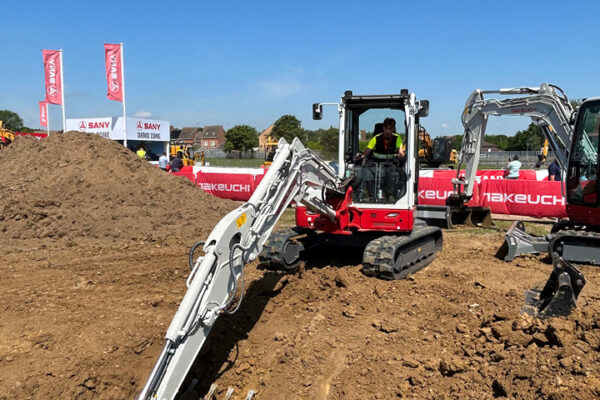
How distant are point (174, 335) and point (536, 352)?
9.52 ft

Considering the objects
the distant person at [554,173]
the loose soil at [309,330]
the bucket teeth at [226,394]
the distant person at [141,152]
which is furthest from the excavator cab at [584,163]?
the distant person at [141,152]

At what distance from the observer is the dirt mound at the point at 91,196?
10.8 meters

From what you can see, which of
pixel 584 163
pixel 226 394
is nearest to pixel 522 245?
pixel 584 163

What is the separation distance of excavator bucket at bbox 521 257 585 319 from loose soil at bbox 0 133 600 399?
141 mm

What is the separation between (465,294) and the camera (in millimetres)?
6168

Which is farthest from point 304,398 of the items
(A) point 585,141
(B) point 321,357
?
(A) point 585,141

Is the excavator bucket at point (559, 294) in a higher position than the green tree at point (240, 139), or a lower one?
lower

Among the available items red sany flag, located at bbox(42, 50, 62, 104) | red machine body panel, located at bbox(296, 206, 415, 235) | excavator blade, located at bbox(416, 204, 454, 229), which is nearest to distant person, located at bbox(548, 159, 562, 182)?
excavator blade, located at bbox(416, 204, 454, 229)

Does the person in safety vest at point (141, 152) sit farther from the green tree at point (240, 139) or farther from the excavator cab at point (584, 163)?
the green tree at point (240, 139)

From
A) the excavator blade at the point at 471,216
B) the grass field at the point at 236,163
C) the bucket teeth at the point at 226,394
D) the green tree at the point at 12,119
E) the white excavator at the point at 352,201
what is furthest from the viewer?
the green tree at the point at 12,119

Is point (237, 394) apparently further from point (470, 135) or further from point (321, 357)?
point (470, 135)

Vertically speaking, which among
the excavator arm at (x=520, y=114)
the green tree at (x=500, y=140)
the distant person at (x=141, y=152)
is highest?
the green tree at (x=500, y=140)

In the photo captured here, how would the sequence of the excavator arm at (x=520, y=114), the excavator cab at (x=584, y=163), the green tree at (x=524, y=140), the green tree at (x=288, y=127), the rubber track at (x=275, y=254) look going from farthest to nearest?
the green tree at (x=288, y=127)
the green tree at (x=524, y=140)
the excavator arm at (x=520, y=114)
the excavator cab at (x=584, y=163)
the rubber track at (x=275, y=254)

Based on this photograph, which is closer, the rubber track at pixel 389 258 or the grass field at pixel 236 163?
the rubber track at pixel 389 258
